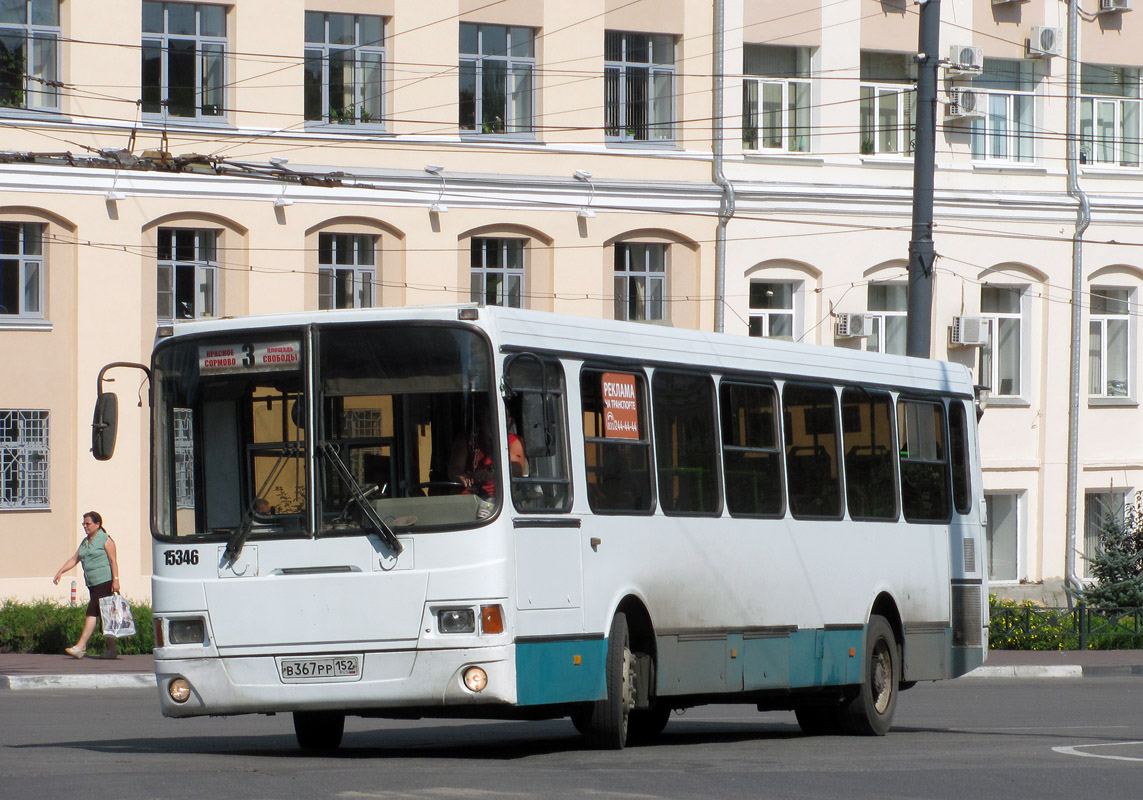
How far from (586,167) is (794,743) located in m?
18.8

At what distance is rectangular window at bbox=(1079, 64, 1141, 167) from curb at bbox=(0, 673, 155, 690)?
20707 mm

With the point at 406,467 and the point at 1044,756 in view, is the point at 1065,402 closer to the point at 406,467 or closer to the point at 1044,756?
the point at 1044,756

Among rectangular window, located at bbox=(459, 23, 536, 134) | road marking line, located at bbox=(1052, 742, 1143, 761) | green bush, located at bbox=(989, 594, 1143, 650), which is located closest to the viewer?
road marking line, located at bbox=(1052, 742, 1143, 761)

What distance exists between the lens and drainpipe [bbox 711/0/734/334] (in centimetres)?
3183

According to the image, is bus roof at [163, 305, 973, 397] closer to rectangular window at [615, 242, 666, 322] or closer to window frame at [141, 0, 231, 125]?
→ window frame at [141, 0, 231, 125]

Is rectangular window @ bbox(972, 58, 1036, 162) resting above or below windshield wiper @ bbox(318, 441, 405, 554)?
above

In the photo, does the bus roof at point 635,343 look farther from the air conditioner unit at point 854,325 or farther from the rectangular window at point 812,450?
the air conditioner unit at point 854,325

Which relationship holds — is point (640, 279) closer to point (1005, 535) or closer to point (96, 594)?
point (1005, 535)

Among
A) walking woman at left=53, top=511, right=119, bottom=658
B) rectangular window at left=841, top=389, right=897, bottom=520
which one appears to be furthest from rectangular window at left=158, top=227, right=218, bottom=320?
rectangular window at left=841, top=389, right=897, bottom=520

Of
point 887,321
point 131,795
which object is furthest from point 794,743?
point 887,321

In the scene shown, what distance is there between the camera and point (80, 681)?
20938 millimetres

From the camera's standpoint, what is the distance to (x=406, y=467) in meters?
10.7

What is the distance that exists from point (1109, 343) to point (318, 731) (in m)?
26.3

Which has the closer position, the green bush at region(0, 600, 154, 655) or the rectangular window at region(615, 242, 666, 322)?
the green bush at region(0, 600, 154, 655)
